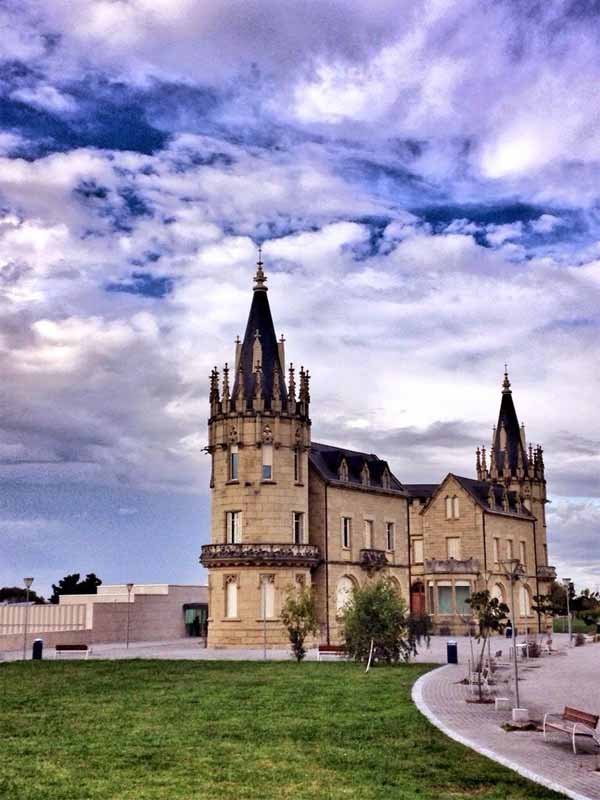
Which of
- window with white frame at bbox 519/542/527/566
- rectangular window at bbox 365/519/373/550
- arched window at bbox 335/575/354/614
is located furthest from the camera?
window with white frame at bbox 519/542/527/566

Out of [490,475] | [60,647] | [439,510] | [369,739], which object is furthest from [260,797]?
[490,475]

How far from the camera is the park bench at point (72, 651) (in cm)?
4300

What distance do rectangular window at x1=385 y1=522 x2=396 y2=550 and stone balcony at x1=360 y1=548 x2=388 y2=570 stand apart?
293 cm

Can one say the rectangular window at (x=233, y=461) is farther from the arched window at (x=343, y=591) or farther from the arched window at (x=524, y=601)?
the arched window at (x=524, y=601)

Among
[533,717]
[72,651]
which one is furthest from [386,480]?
[533,717]

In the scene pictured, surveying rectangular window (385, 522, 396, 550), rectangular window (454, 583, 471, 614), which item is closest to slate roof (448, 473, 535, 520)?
rectangular window (454, 583, 471, 614)

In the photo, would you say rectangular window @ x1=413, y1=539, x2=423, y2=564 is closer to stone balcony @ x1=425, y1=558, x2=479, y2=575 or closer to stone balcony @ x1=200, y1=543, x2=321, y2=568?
stone balcony @ x1=425, y1=558, x2=479, y2=575

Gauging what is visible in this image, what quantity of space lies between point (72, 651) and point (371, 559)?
21.6 metres

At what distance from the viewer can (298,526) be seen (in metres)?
54.3

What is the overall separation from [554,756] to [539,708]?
722 centimetres

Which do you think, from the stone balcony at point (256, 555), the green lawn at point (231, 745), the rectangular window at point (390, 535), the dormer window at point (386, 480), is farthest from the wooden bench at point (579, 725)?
the dormer window at point (386, 480)

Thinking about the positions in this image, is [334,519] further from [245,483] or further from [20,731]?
[20,731]

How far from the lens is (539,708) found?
2367 cm

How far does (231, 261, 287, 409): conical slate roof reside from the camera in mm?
54122
